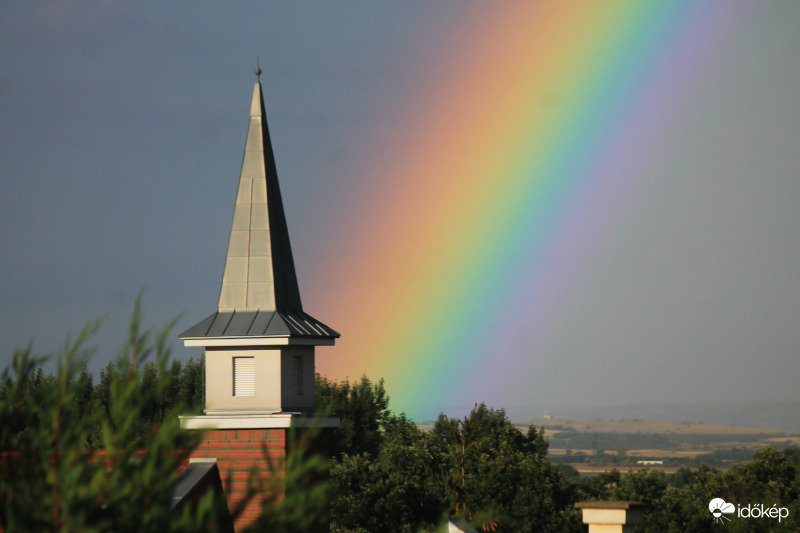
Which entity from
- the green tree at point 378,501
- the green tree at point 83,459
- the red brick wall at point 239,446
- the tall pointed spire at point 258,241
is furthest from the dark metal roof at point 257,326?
the green tree at point 378,501

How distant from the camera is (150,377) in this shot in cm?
889

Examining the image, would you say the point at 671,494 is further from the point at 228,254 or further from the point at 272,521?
the point at 272,521

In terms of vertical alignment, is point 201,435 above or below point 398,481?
above

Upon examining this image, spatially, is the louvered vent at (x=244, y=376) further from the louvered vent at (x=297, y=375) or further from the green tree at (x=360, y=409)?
the green tree at (x=360, y=409)

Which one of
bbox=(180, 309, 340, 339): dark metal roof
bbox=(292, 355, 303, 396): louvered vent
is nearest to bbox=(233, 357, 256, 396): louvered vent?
bbox=(180, 309, 340, 339): dark metal roof

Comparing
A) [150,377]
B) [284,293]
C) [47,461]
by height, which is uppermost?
[284,293]

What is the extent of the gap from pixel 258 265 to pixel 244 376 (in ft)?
8.12

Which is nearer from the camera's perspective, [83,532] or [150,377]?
[83,532]

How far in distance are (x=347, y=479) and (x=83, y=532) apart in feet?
159

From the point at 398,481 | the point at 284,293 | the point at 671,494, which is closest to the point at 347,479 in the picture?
the point at 398,481

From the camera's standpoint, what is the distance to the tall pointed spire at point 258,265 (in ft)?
63.7

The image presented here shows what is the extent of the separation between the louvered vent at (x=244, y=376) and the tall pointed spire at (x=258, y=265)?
0.59 meters

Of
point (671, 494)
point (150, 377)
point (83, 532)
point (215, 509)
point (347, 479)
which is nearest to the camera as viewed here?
point (83, 532)

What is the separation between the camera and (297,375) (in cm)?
1948
